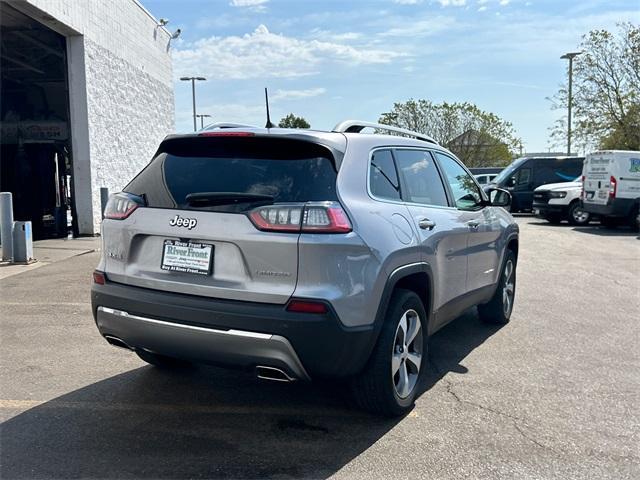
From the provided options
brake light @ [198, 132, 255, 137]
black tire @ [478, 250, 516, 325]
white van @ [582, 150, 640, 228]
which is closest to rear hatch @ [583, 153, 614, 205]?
white van @ [582, 150, 640, 228]

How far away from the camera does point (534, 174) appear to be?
22.5 metres

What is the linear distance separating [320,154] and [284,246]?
64 centimetres

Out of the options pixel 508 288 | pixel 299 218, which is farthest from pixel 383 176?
pixel 508 288

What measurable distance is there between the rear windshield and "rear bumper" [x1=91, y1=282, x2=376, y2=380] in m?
0.56

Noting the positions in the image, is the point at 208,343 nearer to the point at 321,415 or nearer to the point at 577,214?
the point at 321,415

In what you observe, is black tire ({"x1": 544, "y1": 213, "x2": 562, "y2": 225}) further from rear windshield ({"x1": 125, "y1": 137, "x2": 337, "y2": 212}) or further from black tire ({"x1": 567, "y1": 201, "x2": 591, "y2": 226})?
rear windshield ({"x1": 125, "y1": 137, "x2": 337, "y2": 212})

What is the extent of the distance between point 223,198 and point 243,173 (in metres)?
0.20

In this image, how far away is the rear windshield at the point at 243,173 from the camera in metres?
3.27

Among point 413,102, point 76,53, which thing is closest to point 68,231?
point 76,53

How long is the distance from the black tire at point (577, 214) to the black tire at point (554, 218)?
0.33 meters

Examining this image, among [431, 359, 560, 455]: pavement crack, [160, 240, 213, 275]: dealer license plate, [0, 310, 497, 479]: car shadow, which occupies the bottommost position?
[431, 359, 560, 455]: pavement crack

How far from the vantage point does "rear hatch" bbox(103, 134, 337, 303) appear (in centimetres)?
316

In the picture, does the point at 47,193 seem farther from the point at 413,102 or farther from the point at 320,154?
the point at 413,102

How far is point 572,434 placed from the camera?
3607mm
